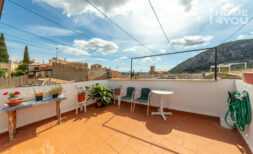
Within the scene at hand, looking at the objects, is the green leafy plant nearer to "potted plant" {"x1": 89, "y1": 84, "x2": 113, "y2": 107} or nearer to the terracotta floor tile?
the terracotta floor tile

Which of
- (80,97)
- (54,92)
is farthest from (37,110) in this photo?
(80,97)

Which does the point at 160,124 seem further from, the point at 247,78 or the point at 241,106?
the point at 247,78

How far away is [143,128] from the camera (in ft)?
7.98

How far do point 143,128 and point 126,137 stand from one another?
52 centimetres

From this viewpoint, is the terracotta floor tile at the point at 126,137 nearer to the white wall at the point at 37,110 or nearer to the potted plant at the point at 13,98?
the white wall at the point at 37,110

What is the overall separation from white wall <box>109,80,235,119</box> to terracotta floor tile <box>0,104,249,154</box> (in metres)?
0.32

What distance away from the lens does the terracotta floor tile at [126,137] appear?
1.72 metres

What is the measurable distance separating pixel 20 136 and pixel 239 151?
387 centimetres

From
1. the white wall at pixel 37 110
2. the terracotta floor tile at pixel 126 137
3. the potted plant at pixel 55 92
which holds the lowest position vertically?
the terracotta floor tile at pixel 126 137

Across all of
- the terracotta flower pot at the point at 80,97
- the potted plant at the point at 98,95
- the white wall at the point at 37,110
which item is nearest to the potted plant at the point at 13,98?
the white wall at the point at 37,110

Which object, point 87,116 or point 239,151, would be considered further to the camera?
point 87,116

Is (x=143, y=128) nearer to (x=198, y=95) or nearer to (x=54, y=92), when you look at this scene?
(x=198, y=95)

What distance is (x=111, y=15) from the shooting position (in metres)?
3.93

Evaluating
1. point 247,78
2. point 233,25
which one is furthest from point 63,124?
point 233,25
